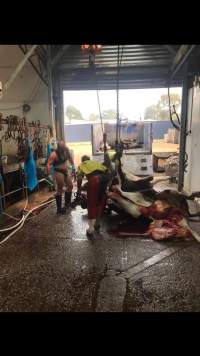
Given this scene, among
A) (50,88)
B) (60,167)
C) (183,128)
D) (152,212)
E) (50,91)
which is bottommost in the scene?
(152,212)

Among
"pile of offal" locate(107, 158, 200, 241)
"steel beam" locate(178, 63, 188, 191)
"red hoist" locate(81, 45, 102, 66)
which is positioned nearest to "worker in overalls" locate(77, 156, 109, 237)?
"pile of offal" locate(107, 158, 200, 241)

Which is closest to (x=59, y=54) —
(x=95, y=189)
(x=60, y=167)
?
(x=60, y=167)

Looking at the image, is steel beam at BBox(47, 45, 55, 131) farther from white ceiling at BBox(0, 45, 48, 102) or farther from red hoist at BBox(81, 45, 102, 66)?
red hoist at BBox(81, 45, 102, 66)

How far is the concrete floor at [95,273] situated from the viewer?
251cm

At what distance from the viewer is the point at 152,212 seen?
4.50m

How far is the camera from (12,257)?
3.55 meters

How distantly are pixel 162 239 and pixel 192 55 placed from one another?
15.2 ft

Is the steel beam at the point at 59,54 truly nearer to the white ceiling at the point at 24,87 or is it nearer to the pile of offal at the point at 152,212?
the white ceiling at the point at 24,87

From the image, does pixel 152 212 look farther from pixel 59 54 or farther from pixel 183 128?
pixel 59 54

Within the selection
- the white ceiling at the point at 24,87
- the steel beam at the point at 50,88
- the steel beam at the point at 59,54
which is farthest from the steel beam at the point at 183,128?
the white ceiling at the point at 24,87

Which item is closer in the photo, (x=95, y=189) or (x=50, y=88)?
(x=95, y=189)

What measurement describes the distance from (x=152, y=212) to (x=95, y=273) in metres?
1.87
